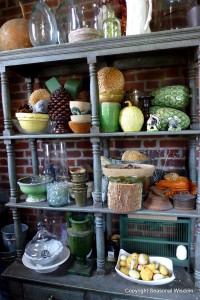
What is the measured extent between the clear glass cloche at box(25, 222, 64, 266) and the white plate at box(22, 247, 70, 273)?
20 mm

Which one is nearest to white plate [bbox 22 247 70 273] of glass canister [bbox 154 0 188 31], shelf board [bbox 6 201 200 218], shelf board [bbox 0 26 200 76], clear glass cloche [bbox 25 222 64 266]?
clear glass cloche [bbox 25 222 64 266]

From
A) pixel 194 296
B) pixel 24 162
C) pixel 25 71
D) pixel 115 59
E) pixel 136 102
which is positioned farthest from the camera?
pixel 24 162

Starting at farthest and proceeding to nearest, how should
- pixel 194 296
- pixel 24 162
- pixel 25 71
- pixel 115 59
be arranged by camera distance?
pixel 24 162 < pixel 25 71 < pixel 115 59 < pixel 194 296

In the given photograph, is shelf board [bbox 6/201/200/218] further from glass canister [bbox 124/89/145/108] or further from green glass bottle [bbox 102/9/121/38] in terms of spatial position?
green glass bottle [bbox 102/9/121/38]

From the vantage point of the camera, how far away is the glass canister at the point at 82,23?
1240 mm

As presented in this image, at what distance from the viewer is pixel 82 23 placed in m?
1.35

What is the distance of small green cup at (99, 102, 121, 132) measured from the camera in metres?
1.27

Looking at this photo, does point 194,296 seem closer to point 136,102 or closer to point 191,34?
point 136,102

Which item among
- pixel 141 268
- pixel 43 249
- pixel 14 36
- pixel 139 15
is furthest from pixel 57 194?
pixel 139 15

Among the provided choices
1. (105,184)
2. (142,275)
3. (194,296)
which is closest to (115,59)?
(105,184)

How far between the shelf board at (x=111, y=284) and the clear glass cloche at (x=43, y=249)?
0.33 ft

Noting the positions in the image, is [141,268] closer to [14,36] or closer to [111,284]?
[111,284]

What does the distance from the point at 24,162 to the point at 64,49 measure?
38.2 inches

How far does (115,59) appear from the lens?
150 centimetres
